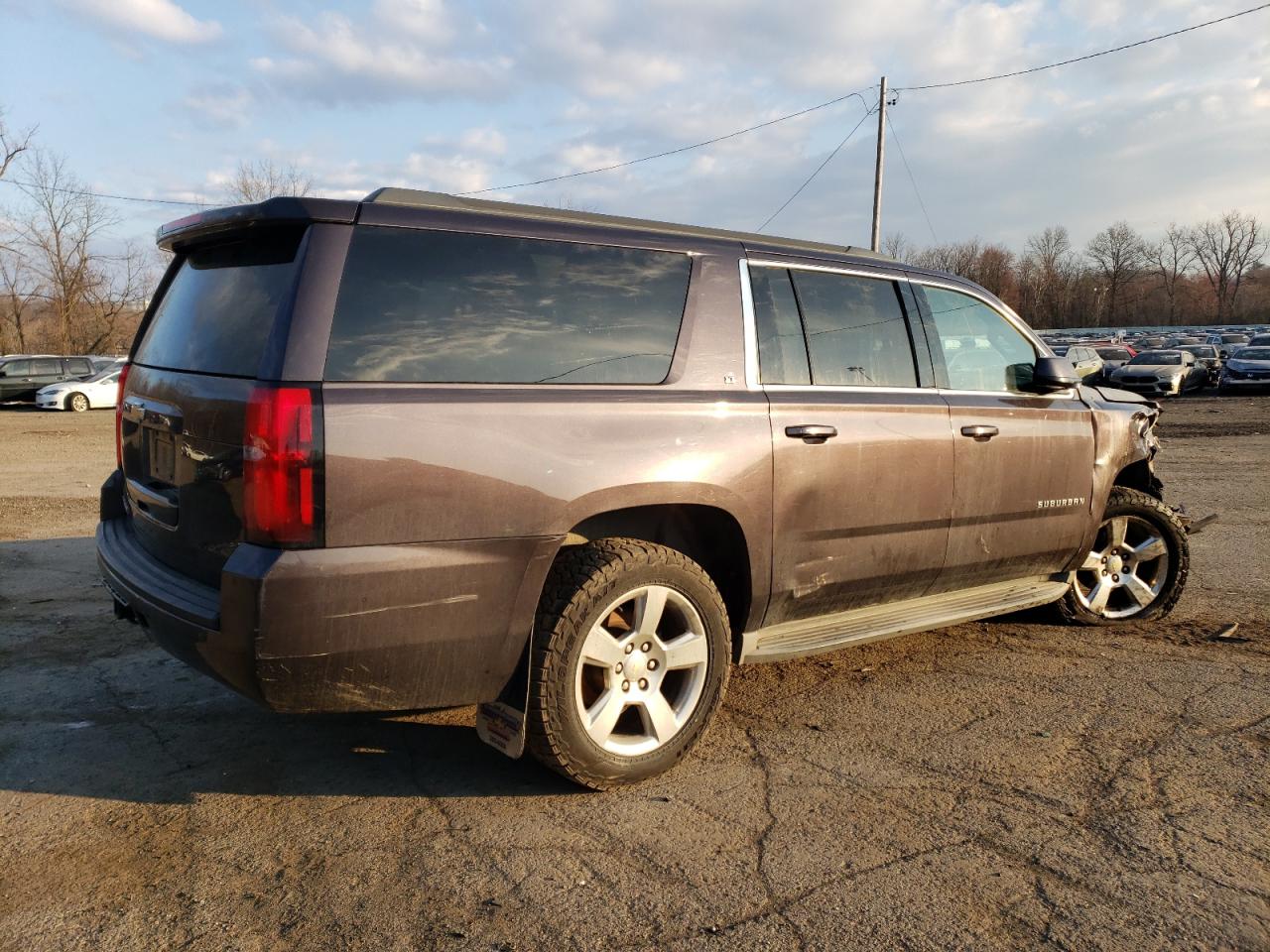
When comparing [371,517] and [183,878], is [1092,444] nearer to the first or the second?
[371,517]

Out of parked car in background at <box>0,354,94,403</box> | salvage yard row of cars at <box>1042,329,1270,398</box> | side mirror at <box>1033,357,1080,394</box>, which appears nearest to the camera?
side mirror at <box>1033,357,1080,394</box>

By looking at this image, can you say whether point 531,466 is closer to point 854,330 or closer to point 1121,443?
point 854,330

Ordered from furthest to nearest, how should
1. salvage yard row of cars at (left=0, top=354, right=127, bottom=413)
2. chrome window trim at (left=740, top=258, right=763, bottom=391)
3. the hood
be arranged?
1. the hood
2. salvage yard row of cars at (left=0, top=354, right=127, bottom=413)
3. chrome window trim at (left=740, top=258, right=763, bottom=391)

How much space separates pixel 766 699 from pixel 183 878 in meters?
2.39

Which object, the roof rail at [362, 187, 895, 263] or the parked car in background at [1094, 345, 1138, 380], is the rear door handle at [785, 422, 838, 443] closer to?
the roof rail at [362, 187, 895, 263]

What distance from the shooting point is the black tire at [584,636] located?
3094 mm

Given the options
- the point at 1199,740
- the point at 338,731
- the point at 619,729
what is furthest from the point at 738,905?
the point at 1199,740

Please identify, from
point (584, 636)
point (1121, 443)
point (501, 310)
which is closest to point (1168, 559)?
point (1121, 443)

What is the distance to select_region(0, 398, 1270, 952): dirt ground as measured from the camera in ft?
8.30

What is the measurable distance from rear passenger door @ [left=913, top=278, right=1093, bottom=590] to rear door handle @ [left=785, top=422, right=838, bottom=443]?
82cm

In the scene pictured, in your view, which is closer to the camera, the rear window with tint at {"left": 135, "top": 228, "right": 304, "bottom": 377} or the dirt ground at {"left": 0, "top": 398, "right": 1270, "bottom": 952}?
the dirt ground at {"left": 0, "top": 398, "right": 1270, "bottom": 952}

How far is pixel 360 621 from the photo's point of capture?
277cm

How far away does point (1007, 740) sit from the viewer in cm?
372

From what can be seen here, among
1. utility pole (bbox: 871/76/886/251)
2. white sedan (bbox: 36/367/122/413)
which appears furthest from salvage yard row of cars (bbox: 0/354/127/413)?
utility pole (bbox: 871/76/886/251)
